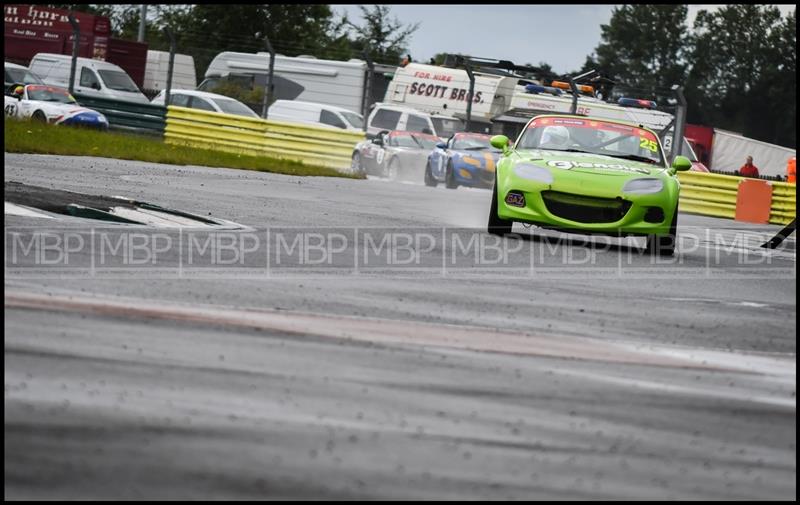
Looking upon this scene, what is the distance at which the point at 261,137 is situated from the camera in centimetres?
2825

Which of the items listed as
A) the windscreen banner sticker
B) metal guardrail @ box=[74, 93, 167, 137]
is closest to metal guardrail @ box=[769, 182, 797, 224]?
the windscreen banner sticker

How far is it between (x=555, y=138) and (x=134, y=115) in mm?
17283

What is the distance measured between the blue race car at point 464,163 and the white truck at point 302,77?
765 centimetres

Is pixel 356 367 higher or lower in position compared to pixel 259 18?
lower

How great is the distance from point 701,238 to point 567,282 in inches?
299

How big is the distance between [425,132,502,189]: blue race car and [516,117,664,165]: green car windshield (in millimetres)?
12448

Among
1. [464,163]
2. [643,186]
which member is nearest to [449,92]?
[464,163]

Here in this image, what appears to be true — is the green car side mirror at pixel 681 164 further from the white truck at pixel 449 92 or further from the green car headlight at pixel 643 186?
the white truck at pixel 449 92

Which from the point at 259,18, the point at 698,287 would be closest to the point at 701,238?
the point at 698,287

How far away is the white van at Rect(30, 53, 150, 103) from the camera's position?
35.0m

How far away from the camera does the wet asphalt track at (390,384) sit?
410 cm

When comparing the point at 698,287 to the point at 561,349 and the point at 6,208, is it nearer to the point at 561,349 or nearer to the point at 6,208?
the point at 561,349

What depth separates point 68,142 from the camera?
23703 mm

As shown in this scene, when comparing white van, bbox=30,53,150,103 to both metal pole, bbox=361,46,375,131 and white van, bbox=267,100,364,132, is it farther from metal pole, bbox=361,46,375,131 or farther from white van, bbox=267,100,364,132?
metal pole, bbox=361,46,375,131
